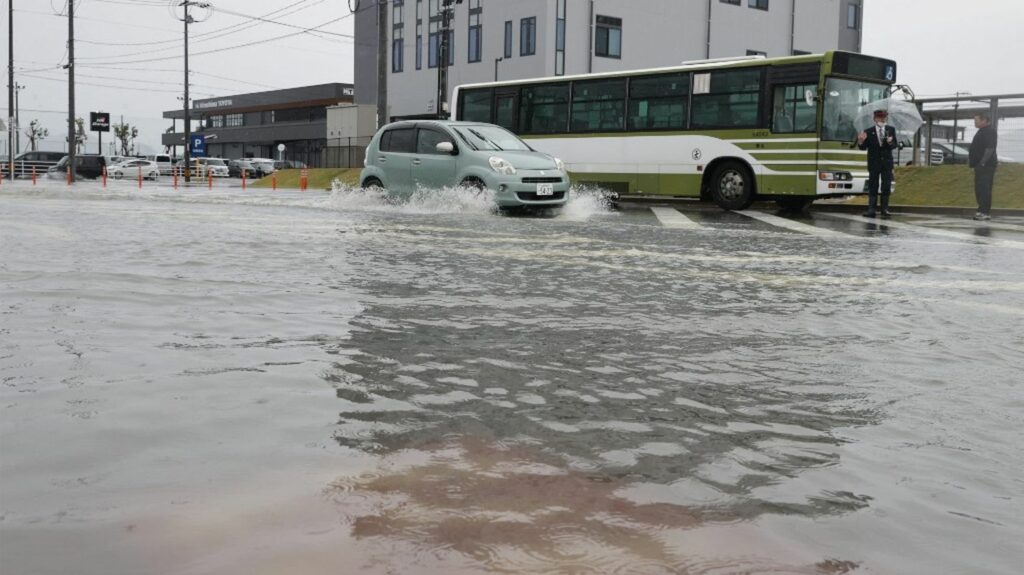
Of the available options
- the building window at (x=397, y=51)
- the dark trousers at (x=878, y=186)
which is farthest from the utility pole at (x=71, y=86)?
the dark trousers at (x=878, y=186)

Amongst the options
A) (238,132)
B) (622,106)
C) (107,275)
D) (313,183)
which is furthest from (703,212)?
(238,132)

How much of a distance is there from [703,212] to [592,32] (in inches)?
1111

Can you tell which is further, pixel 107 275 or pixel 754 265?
pixel 754 265

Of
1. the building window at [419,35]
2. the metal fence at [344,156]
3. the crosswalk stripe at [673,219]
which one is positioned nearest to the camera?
the crosswalk stripe at [673,219]

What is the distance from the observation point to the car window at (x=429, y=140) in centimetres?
1783

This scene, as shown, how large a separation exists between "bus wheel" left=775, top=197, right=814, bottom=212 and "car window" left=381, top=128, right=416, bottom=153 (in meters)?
7.51

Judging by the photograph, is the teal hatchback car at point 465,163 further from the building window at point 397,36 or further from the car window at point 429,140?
the building window at point 397,36

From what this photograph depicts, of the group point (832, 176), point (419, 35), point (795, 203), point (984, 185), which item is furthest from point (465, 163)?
point (419, 35)

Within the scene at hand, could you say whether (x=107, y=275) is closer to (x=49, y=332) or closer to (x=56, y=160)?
(x=49, y=332)

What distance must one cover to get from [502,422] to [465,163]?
13.8 meters

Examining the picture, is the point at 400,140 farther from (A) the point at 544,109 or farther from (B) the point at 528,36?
(B) the point at 528,36

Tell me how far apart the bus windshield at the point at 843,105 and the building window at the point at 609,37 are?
2790cm

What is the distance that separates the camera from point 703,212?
19984 millimetres

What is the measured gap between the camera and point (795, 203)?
834 inches
